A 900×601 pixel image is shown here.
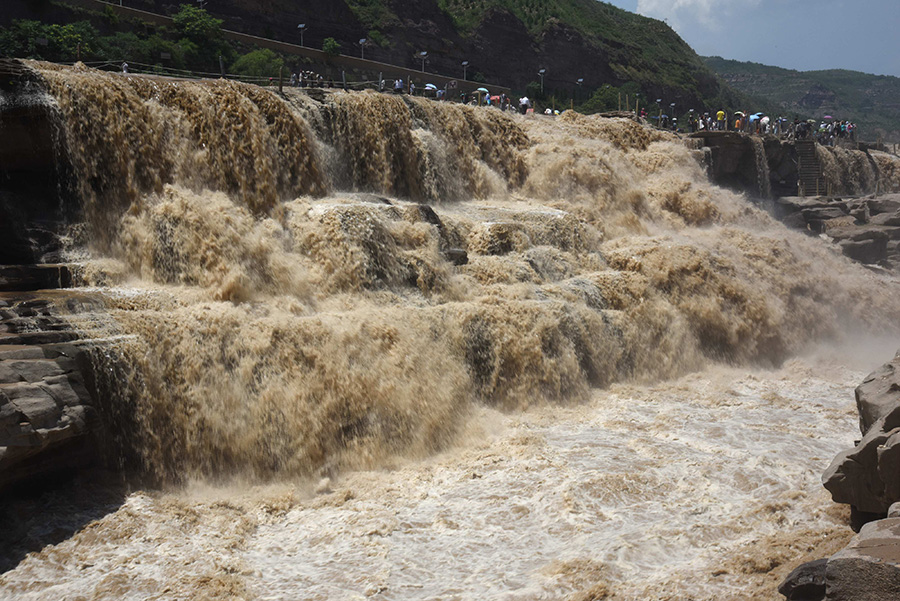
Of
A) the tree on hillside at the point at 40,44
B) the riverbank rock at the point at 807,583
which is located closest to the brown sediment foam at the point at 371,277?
the riverbank rock at the point at 807,583

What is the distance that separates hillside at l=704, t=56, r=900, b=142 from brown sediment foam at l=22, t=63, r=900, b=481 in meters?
91.1

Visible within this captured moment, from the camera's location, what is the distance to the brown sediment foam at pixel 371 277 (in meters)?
8.93

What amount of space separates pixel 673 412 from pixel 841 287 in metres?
7.94

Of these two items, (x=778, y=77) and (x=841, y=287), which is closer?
(x=841, y=287)

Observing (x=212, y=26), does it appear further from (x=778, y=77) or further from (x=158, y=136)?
(x=778, y=77)

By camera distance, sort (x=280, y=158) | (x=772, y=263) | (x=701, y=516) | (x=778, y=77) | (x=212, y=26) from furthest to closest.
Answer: (x=778, y=77), (x=212, y=26), (x=772, y=263), (x=280, y=158), (x=701, y=516)

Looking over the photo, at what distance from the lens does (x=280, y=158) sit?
13.2m

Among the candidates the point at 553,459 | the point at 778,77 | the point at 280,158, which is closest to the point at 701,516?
the point at 553,459

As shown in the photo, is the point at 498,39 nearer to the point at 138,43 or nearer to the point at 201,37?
the point at 201,37

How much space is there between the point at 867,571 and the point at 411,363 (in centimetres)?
628

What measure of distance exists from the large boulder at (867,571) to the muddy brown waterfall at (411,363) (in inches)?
46.9

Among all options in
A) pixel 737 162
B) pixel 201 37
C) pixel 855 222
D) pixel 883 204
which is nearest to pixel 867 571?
pixel 855 222

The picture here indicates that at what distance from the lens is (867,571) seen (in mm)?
4586

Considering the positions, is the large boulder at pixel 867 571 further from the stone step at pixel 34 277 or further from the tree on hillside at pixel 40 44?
the tree on hillside at pixel 40 44
